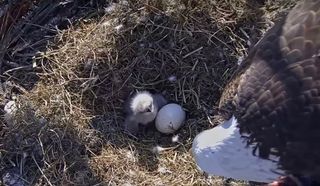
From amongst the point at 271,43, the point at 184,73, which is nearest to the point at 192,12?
the point at 184,73

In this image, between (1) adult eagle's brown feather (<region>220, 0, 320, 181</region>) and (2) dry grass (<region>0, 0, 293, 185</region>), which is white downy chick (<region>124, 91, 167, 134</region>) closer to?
(2) dry grass (<region>0, 0, 293, 185</region>)

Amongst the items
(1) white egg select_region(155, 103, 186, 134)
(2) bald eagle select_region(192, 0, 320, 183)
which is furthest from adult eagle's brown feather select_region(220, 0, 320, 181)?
(1) white egg select_region(155, 103, 186, 134)

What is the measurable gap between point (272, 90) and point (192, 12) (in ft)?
3.09

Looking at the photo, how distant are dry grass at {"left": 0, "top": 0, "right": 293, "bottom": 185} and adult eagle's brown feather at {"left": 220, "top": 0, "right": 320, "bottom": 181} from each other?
24.5 inches

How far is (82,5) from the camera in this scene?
335 centimetres

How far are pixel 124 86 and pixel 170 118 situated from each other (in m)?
0.27

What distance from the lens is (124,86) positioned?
3094mm

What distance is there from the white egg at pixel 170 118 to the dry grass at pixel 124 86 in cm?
5

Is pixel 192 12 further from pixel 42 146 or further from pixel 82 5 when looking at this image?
pixel 42 146

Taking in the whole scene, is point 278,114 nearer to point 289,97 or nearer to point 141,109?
point 289,97

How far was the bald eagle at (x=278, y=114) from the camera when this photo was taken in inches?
88.6

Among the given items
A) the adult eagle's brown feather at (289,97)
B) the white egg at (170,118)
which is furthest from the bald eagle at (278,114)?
the white egg at (170,118)

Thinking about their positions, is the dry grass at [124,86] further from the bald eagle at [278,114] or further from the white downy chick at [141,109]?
the bald eagle at [278,114]

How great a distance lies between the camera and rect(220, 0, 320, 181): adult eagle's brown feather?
2.24 meters
